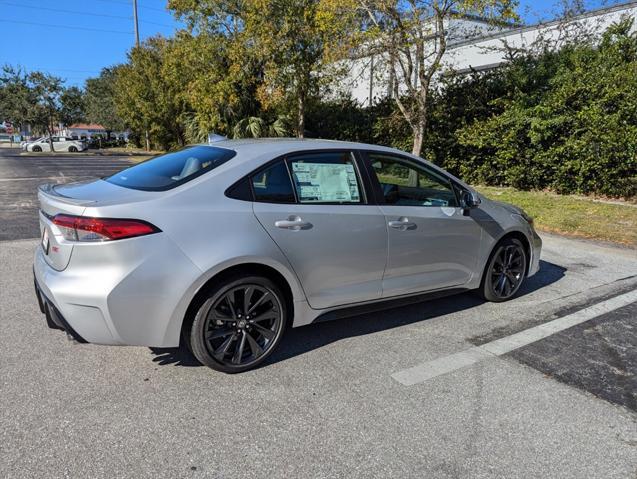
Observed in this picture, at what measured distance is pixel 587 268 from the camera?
628 cm

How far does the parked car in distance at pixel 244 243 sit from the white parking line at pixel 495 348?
64 centimetres

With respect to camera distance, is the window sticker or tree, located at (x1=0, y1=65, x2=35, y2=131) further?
tree, located at (x1=0, y1=65, x2=35, y2=131)

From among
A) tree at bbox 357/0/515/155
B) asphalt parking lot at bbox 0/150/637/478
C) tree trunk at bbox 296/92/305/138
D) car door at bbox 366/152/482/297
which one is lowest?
asphalt parking lot at bbox 0/150/637/478

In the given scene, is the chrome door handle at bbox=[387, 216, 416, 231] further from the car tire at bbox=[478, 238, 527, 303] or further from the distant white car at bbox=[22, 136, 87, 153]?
the distant white car at bbox=[22, 136, 87, 153]

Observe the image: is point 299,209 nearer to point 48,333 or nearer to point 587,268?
point 48,333

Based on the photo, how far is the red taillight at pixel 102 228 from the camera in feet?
9.30

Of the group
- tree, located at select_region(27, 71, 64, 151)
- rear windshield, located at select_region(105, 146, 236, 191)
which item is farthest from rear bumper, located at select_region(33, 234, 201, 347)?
tree, located at select_region(27, 71, 64, 151)

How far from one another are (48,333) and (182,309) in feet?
5.17

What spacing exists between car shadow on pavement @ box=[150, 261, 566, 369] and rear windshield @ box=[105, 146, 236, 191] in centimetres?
125

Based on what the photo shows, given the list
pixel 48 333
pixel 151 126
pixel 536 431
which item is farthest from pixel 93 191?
pixel 151 126

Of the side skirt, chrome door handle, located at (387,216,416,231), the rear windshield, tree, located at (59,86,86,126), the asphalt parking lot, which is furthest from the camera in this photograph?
tree, located at (59,86,86,126)

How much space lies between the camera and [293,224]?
3.34 meters

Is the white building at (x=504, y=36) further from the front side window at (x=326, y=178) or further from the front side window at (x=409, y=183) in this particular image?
the front side window at (x=326, y=178)

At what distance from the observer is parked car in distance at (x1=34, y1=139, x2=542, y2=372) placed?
9.46 feet
